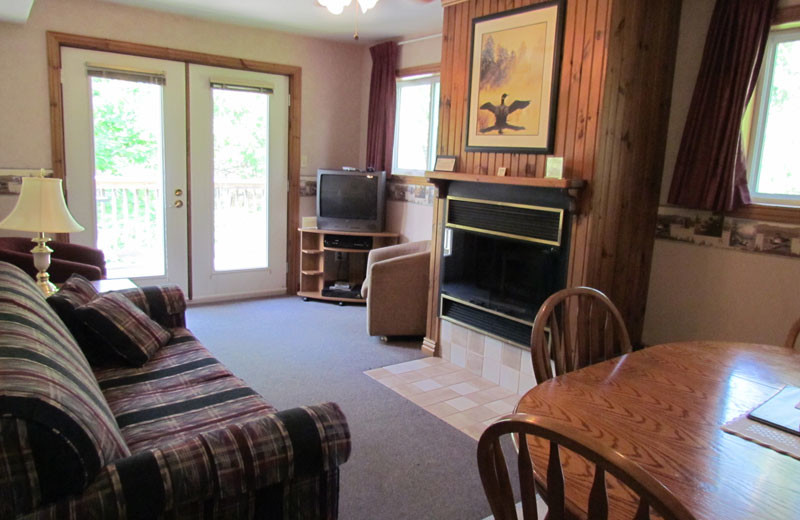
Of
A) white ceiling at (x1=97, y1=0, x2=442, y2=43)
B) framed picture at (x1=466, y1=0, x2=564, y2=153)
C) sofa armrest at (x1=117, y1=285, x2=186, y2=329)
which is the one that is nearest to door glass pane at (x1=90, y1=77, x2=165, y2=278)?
white ceiling at (x1=97, y1=0, x2=442, y2=43)

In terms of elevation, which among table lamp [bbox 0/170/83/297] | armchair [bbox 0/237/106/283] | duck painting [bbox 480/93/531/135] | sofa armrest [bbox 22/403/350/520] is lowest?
sofa armrest [bbox 22/403/350/520]

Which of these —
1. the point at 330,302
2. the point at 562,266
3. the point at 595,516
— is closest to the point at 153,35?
the point at 330,302

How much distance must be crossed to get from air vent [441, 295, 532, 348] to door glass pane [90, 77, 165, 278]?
107 inches

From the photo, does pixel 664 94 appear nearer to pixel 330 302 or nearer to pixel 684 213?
pixel 684 213

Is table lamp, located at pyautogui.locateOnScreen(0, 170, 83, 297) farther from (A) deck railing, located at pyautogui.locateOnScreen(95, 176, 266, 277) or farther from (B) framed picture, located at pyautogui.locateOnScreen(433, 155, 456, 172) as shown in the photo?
(B) framed picture, located at pyautogui.locateOnScreen(433, 155, 456, 172)

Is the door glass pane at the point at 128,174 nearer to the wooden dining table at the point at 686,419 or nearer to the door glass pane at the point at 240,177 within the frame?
the door glass pane at the point at 240,177

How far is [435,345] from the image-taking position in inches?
154

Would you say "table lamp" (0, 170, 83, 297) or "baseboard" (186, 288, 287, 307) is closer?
"table lamp" (0, 170, 83, 297)

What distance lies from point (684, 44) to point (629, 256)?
1193 millimetres

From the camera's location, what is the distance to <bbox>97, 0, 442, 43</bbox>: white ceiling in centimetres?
420

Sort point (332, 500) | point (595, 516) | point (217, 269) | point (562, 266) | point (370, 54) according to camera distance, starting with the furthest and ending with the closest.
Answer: point (370, 54)
point (217, 269)
point (562, 266)
point (332, 500)
point (595, 516)

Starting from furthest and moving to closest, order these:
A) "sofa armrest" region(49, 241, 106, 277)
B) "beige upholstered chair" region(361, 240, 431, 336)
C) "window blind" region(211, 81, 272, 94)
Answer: "window blind" region(211, 81, 272, 94) < "beige upholstered chair" region(361, 240, 431, 336) < "sofa armrest" region(49, 241, 106, 277)

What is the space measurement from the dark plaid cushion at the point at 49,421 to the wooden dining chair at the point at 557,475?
2.77 feet

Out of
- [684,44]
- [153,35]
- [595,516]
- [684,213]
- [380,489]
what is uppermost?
[153,35]
